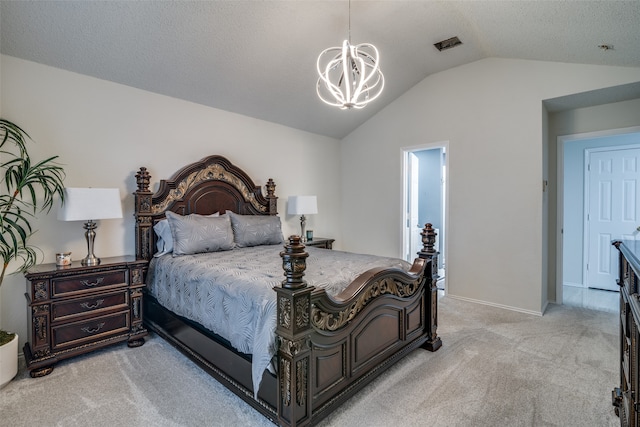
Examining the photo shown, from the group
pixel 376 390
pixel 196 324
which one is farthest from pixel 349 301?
pixel 196 324

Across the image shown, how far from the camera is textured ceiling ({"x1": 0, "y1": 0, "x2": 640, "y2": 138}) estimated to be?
2.43 meters

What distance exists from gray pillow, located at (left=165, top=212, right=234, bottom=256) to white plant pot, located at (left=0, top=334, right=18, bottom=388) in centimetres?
124

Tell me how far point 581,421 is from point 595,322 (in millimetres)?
2067

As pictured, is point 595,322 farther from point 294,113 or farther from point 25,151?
point 25,151

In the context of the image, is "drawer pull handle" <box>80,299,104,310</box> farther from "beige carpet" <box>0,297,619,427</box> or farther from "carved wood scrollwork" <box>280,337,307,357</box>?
"carved wood scrollwork" <box>280,337,307,357</box>

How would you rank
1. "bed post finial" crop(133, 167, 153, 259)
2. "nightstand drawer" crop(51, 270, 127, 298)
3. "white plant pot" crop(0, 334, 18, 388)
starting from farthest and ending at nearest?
1. "bed post finial" crop(133, 167, 153, 259)
2. "nightstand drawer" crop(51, 270, 127, 298)
3. "white plant pot" crop(0, 334, 18, 388)

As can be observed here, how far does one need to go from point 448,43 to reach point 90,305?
4458 mm

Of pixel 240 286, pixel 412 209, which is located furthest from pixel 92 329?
pixel 412 209

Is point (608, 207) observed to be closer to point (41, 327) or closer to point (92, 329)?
point (92, 329)

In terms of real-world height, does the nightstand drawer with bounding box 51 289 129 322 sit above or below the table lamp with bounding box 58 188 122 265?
below

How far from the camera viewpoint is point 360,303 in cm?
207

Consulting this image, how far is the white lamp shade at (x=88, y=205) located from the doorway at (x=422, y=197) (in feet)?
12.3

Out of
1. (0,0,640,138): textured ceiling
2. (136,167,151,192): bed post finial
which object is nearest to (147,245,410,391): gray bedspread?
(136,167,151,192): bed post finial

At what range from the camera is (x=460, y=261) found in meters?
4.27
